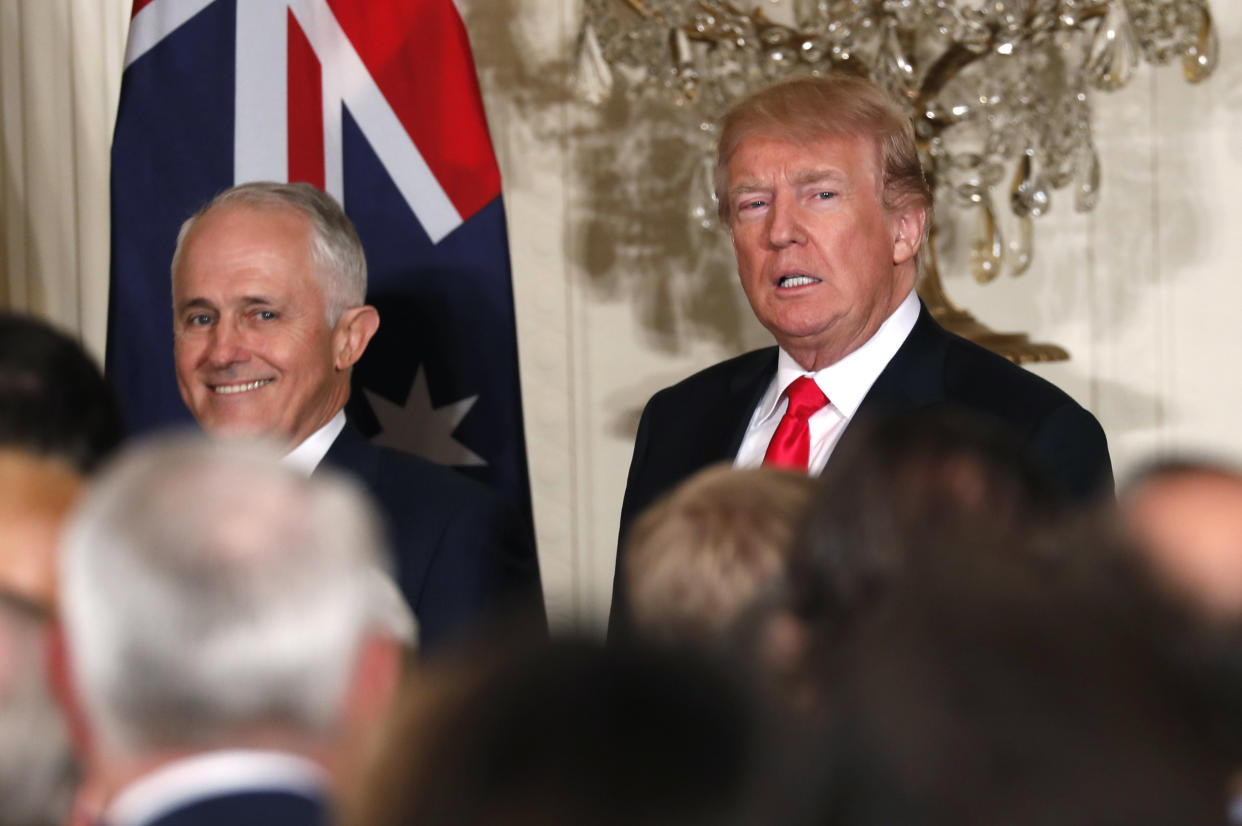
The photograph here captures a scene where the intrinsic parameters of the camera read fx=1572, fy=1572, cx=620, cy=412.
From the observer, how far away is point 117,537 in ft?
2.91

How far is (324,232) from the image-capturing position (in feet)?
7.96

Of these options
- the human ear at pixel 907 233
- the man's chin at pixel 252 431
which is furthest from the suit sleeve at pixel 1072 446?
the man's chin at pixel 252 431

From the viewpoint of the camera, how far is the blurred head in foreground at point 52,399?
133 centimetres

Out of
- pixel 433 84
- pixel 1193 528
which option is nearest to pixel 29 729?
pixel 1193 528

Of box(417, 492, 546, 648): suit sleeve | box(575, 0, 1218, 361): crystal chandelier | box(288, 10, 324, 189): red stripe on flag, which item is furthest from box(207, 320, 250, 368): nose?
box(575, 0, 1218, 361): crystal chandelier

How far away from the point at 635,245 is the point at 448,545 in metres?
1.95

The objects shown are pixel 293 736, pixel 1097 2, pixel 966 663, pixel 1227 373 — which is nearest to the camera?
pixel 966 663

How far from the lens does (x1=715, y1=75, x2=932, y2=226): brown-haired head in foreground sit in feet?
7.92

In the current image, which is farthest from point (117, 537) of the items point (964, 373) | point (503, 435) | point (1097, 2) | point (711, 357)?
point (711, 357)

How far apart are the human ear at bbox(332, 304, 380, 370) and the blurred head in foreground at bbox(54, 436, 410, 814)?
60.6 inches

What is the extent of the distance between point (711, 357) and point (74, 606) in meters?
3.14

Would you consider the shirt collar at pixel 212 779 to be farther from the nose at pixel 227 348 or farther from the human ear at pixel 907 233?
the human ear at pixel 907 233

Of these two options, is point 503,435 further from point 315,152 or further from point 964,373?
point 964,373

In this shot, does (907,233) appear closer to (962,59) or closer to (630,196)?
(962,59)
